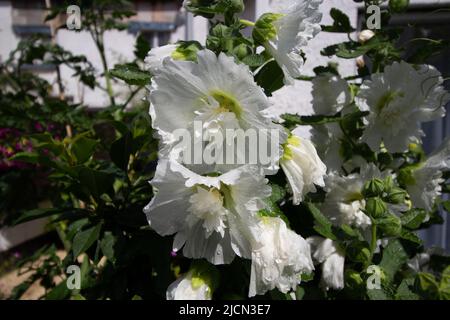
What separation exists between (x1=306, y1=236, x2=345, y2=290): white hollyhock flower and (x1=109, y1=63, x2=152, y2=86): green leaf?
0.52 meters

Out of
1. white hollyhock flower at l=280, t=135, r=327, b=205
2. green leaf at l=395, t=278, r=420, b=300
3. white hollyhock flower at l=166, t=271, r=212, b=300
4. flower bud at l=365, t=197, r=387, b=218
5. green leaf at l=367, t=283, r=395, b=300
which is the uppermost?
white hollyhock flower at l=280, t=135, r=327, b=205

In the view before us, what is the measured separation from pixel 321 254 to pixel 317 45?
34.7 inches

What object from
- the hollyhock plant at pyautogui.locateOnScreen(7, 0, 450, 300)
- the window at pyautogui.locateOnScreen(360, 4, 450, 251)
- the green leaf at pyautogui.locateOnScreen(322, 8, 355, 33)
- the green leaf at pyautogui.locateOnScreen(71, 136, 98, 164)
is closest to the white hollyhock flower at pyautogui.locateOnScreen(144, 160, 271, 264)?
the hollyhock plant at pyautogui.locateOnScreen(7, 0, 450, 300)

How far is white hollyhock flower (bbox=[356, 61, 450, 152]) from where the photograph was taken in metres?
0.83

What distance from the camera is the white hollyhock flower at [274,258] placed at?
566 millimetres

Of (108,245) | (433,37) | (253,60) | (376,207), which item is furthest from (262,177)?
(433,37)

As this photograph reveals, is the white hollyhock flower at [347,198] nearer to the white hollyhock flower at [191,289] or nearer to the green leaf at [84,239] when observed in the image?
the white hollyhock flower at [191,289]

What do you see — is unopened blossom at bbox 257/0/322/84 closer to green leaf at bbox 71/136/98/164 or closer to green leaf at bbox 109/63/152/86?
green leaf at bbox 109/63/152/86

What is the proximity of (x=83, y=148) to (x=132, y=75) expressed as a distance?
317 mm

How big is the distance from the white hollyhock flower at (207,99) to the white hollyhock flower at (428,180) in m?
0.50
